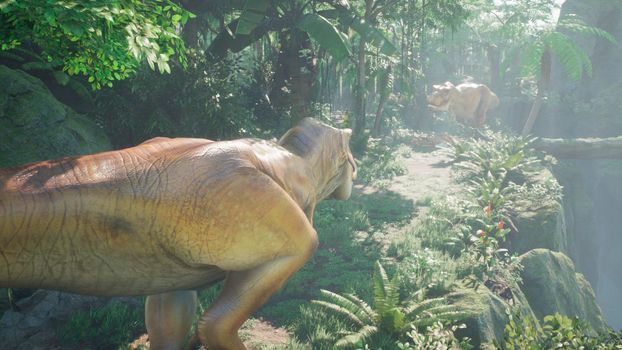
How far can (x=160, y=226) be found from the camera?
7.78 ft

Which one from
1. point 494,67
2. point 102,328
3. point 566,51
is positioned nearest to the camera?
point 102,328

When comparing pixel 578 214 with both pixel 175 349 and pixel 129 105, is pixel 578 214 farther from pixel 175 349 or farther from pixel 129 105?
pixel 175 349

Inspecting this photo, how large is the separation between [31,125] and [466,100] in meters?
23.7

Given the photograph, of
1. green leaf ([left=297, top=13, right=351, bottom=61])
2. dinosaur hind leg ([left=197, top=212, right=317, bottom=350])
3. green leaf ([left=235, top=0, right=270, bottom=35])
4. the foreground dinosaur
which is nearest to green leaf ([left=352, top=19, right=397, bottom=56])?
green leaf ([left=297, top=13, right=351, bottom=61])

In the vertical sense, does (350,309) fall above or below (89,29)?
below

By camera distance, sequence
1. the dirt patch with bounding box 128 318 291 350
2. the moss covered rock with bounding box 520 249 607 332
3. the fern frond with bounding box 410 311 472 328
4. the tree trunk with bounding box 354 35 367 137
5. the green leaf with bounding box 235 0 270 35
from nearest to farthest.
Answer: the dirt patch with bounding box 128 318 291 350 < the fern frond with bounding box 410 311 472 328 < the moss covered rock with bounding box 520 249 607 332 < the green leaf with bounding box 235 0 270 35 < the tree trunk with bounding box 354 35 367 137

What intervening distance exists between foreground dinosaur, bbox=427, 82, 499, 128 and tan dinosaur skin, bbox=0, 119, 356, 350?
24.7 meters

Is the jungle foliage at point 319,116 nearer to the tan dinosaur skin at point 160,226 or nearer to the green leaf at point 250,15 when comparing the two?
the green leaf at point 250,15

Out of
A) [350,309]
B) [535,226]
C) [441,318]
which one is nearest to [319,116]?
[535,226]

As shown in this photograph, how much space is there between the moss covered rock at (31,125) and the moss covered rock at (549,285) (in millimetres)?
8027

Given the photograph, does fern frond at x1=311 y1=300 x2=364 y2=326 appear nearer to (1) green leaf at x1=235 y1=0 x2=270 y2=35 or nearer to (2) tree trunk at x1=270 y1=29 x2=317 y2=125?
(1) green leaf at x1=235 y1=0 x2=270 y2=35

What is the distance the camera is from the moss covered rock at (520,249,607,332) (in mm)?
8695

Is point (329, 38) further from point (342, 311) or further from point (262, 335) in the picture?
point (262, 335)

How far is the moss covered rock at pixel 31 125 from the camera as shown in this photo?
6004 mm
